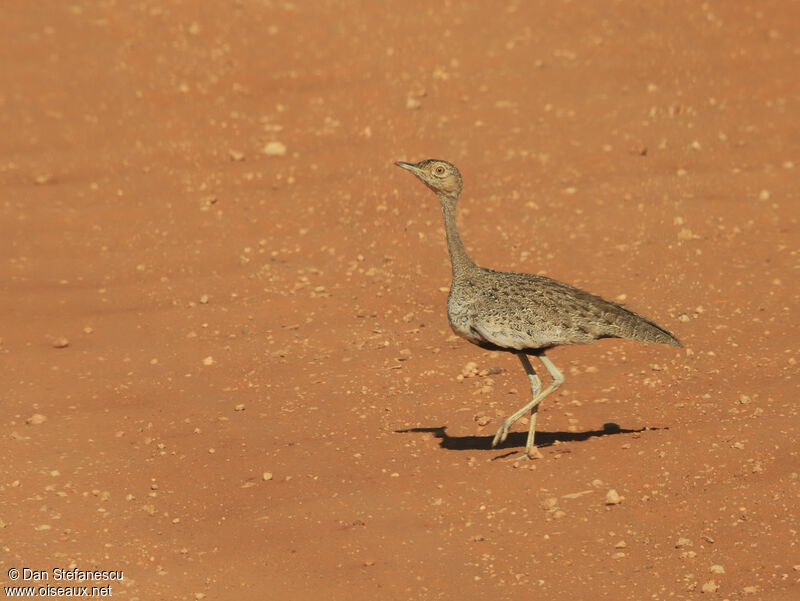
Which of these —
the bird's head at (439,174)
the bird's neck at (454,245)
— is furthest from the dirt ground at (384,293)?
the bird's head at (439,174)

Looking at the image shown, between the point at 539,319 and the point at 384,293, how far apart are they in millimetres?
3011

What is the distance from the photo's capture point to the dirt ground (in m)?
7.21

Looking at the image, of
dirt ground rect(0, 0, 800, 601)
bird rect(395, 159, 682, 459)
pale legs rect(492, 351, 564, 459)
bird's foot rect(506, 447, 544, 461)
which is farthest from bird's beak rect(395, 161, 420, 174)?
bird's foot rect(506, 447, 544, 461)

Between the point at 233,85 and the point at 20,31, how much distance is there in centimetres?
299

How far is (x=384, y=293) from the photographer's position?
1057 centimetres

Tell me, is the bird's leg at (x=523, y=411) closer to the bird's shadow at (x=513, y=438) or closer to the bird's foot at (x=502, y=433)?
the bird's foot at (x=502, y=433)

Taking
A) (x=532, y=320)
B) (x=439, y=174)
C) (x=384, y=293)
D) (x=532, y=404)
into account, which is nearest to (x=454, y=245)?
(x=439, y=174)

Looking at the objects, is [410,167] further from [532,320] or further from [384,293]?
[384,293]

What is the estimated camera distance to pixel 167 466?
8180mm

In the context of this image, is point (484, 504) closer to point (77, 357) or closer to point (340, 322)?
point (340, 322)

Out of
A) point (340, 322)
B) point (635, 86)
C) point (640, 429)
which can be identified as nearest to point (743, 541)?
point (640, 429)

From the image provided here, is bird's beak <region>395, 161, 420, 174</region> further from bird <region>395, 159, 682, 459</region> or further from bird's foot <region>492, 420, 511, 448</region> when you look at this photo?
bird's foot <region>492, 420, 511, 448</region>

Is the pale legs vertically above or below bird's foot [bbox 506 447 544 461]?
above

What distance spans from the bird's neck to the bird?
0.14 m
